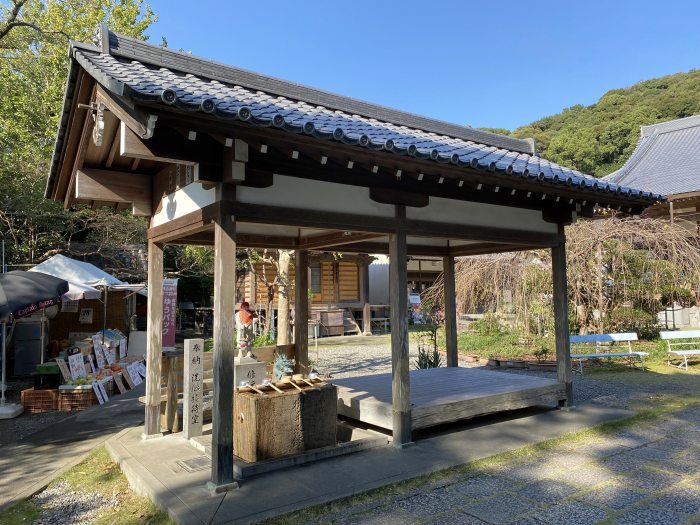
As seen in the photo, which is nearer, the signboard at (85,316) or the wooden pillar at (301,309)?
the wooden pillar at (301,309)

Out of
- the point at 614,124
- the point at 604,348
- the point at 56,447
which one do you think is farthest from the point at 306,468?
the point at 614,124

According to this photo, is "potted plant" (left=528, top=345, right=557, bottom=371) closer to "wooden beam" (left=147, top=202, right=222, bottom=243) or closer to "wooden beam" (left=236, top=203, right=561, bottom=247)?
"wooden beam" (left=236, top=203, right=561, bottom=247)

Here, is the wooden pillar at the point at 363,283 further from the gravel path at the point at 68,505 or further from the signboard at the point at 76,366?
the gravel path at the point at 68,505

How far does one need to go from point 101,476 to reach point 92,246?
44.0 ft

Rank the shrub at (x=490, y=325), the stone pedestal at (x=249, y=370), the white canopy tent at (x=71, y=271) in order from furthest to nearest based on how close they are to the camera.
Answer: the shrub at (x=490, y=325)
the white canopy tent at (x=71, y=271)
the stone pedestal at (x=249, y=370)

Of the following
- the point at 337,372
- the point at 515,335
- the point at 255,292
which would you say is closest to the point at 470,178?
the point at 337,372

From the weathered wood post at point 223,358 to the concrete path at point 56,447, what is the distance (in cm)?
192

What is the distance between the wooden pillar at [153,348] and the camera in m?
5.62

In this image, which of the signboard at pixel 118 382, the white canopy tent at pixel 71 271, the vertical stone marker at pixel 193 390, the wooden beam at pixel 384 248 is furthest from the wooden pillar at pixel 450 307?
the white canopy tent at pixel 71 271

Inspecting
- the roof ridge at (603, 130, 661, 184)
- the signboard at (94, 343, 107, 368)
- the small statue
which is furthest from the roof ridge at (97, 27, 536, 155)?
the roof ridge at (603, 130, 661, 184)

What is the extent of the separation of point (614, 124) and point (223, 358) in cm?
4096

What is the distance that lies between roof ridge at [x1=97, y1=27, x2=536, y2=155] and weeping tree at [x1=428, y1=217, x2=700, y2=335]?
550 centimetres

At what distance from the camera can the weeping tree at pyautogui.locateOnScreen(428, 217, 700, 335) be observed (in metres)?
12.3

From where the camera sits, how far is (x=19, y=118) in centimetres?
1394
